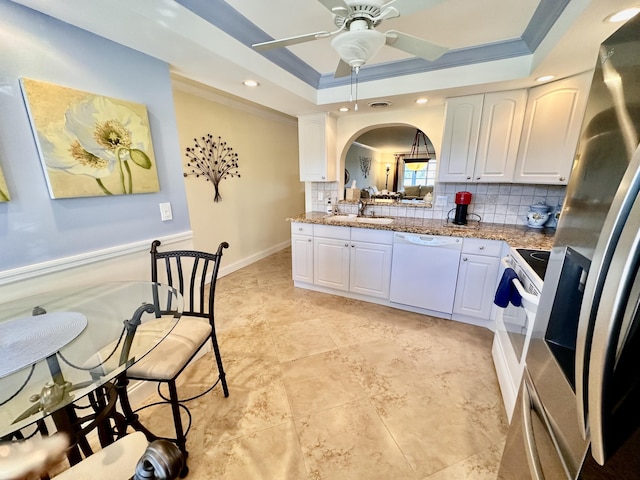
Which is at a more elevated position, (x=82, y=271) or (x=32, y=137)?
(x=32, y=137)

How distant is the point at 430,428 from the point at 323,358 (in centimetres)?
86

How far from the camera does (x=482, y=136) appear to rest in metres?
2.46

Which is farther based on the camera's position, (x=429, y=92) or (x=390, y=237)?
(x=390, y=237)

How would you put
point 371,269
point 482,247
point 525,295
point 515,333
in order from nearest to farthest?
point 525,295, point 515,333, point 482,247, point 371,269

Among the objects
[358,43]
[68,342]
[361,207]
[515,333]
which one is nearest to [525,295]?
[515,333]

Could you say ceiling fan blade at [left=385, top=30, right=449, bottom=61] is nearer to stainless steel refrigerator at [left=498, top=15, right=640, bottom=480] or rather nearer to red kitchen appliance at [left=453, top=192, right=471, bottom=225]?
stainless steel refrigerator at [left=498, top=15, right=640, bottom=480]

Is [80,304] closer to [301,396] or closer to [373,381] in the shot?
[301,396]

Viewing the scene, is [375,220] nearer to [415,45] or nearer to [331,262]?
[331,262]

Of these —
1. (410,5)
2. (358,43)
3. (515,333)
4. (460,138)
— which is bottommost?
(515,333)

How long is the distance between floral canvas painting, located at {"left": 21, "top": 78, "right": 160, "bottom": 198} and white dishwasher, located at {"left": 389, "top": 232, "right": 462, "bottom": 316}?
2219 mm

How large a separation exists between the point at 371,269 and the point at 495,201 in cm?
148

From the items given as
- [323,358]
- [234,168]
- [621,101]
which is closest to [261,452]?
[323,358]

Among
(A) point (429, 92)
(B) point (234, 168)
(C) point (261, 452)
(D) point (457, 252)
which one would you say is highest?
(A) point (429, 92)

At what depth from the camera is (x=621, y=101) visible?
0.61 m
